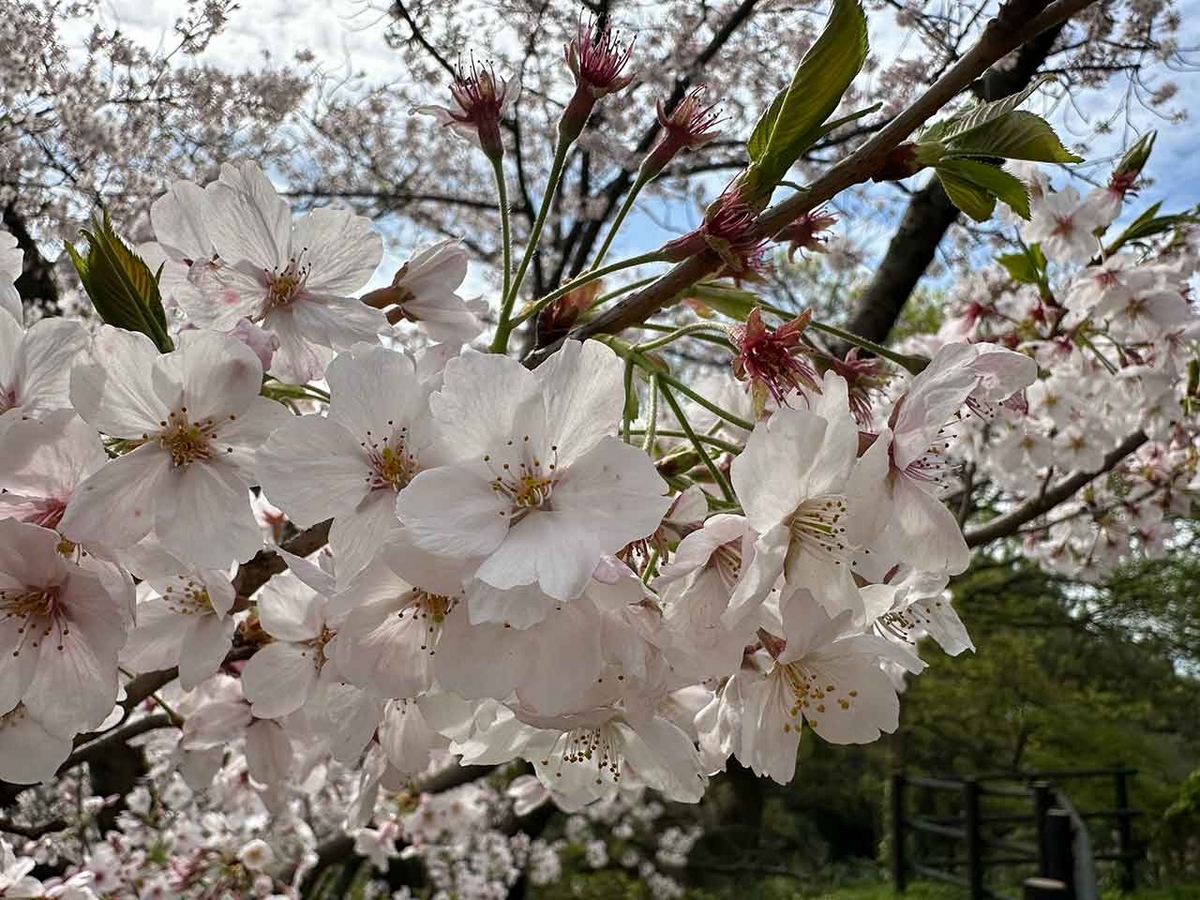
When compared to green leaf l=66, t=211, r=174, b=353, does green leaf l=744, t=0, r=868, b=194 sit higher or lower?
higher

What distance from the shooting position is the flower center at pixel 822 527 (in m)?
0.67

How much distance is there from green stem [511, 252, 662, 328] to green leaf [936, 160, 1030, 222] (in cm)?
25

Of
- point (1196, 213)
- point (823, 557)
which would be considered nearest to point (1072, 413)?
point (1196, 213)

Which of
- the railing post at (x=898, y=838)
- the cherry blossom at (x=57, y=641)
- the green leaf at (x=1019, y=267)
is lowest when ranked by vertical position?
the cherry blossom at (x=57, y=641)

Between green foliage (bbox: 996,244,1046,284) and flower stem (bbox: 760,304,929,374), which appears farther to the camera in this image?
green foliage (bbox: 996,244,1046,284)

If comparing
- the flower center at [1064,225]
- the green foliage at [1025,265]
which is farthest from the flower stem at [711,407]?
the flower center at [1064,225]

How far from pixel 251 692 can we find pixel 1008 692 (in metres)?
13.6

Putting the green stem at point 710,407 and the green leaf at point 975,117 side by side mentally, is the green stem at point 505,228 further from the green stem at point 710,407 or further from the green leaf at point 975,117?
the green leaf at point 975,117

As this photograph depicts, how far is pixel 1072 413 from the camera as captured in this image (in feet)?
Result: 9.92

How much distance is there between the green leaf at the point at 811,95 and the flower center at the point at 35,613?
0.61 m

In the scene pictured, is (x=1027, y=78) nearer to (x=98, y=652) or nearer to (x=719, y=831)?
(x=98, y=652)

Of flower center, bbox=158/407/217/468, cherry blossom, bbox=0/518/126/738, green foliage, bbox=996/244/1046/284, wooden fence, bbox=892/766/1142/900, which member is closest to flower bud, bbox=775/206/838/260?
flower center, bbox=158/407/217/468

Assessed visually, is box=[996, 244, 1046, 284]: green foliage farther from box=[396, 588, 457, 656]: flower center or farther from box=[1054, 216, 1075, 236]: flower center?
box=[396, 588, 457, 656]: flower center

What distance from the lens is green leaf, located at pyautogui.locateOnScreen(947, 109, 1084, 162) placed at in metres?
0.72
